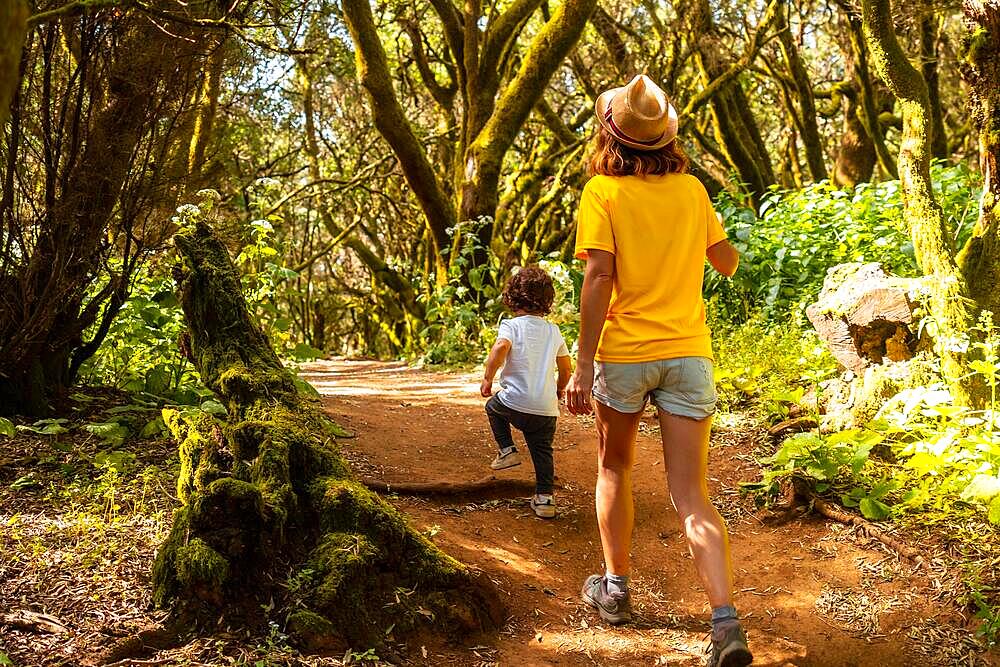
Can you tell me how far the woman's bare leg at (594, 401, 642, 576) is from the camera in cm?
344

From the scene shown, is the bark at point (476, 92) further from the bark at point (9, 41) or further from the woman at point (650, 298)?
the bark at point (9, 41)

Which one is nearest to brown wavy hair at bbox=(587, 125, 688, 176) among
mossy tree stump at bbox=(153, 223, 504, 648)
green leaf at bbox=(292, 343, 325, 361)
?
mossy tree stump at bbox=(153, 223, 504, 648)

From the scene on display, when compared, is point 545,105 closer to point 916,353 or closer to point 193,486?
point 916,353

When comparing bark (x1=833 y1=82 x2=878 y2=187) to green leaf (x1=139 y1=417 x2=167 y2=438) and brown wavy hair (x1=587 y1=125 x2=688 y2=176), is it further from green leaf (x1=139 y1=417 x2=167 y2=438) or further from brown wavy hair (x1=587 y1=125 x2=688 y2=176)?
green leaf (x1=139 y1=417 x2=167 y2=438)

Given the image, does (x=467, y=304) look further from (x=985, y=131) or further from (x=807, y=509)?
(x=985, y=131)

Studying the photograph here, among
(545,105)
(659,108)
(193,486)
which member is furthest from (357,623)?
(545,105)

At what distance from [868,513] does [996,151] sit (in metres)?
2.21

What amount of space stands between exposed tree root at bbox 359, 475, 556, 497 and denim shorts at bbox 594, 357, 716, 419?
187cm

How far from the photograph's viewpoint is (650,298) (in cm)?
329

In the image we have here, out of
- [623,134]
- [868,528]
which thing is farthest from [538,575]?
[623,134]

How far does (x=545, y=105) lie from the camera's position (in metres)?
13.9

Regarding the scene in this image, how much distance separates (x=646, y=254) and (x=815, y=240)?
17.0ft

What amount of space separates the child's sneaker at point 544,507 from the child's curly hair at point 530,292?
1.10 meters

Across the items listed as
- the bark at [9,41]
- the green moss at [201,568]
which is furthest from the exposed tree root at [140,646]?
the bark at [9,41]
